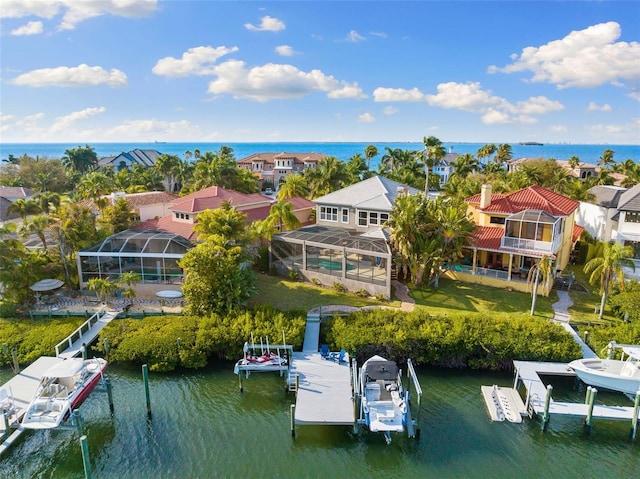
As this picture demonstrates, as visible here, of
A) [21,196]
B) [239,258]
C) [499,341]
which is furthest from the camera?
[21,196]

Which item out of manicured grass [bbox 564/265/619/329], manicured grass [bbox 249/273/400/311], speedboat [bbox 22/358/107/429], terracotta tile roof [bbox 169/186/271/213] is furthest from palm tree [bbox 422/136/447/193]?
speedboat [bbox 22/358/107/429]

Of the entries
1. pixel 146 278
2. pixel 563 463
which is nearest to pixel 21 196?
pixel 146 278

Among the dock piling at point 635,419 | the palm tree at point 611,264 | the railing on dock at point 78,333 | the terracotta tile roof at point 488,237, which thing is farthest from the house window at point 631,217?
the railing on dock at point 78,333

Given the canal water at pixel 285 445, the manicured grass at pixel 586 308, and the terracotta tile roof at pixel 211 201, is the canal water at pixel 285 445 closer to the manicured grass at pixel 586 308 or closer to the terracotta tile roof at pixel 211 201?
the manicured grass at pixel 586 308

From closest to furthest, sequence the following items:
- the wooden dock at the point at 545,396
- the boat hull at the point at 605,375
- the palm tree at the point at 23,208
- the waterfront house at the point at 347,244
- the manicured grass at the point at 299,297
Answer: the wooden dock at the point at 545,396 → the boat hull at the point at 605,375 → the manicured grass at the point at 299,297 → the waterfront house at the point at 347,244 → the palm tree at the point at 23,208

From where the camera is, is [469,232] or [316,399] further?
[469,232]

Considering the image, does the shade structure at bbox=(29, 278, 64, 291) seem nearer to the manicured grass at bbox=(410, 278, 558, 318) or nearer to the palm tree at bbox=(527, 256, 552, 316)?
the manicured grass at bbox=(410, 278, 558, 318)

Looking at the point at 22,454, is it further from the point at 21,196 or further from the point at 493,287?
the point at 21,196
